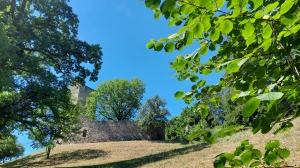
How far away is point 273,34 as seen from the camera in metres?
0.88

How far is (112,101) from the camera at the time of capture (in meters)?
34.1

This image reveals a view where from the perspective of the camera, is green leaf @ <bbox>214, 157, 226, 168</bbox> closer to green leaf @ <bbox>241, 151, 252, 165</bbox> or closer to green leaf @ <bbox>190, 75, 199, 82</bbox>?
green leaf @ <bbox>241, 151, 252, 165</bbox>

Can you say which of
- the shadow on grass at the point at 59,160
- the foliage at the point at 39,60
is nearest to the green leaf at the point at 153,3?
the foliage at the point at 39,60

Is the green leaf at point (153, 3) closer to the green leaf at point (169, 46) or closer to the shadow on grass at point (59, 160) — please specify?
the green leaf at point (169, 46)

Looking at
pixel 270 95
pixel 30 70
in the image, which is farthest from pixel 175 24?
pixel 30 70

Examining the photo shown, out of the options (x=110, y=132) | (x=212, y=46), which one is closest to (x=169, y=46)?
(x=212, y=46)

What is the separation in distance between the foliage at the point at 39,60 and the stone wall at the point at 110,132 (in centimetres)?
1308

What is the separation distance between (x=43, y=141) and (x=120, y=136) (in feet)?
44.9

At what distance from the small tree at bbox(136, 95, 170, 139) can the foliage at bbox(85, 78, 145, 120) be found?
9.51 m

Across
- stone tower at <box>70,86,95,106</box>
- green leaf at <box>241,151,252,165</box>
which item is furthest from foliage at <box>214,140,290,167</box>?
A: stone tower at <box>70,86,95,106</box>

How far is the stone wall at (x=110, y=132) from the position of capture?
2652cm

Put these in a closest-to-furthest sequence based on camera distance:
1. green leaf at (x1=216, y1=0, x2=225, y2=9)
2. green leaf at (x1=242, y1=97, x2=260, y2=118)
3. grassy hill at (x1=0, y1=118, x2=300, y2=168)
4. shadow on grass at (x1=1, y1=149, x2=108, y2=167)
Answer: green leaf at (x1=242, y1=97, x2=260, y2=118) → green leaf at (x1=216, y1=0, x2=225, y2=9) → grassy hill at (x1=0, y1=118, x2=300, y2=168) → shadow on grass at (x1=1, y1=149, x2=108, y2=167)

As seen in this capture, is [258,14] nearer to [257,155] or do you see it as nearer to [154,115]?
[257,155]

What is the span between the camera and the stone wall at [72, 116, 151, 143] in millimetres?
26519
